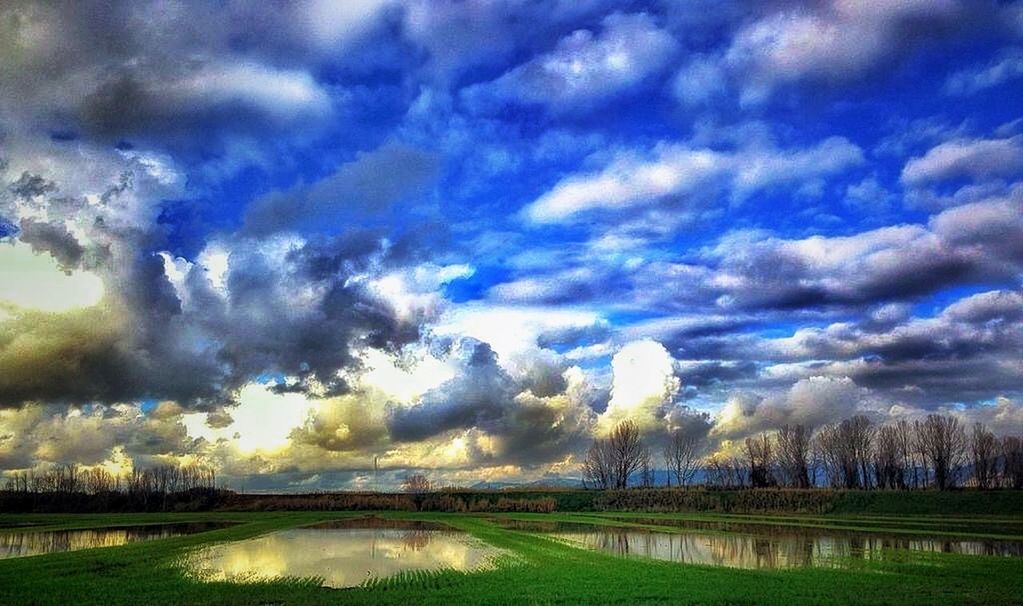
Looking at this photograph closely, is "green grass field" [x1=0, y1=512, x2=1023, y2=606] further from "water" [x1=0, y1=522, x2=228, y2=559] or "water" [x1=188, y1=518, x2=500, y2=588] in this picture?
"water" [x1=0, y1=522, x2=228, y2=559]

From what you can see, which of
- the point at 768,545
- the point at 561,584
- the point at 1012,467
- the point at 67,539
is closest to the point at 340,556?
the point at 561,584

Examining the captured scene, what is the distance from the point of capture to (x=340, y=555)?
50625 millimetres

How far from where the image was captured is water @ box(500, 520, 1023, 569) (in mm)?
46656

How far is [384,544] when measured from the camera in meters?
59.7

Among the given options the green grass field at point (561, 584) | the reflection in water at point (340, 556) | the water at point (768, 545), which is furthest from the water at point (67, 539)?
the water at point (768, 545)

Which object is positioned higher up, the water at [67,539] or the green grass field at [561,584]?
the green grass field at [561,584]

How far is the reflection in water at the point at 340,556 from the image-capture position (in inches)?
1572

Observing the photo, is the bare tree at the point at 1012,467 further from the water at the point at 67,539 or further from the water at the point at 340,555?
the water at the point at 67,539

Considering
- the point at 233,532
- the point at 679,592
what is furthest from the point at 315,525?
the point at 679,592

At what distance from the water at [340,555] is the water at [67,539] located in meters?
11.0

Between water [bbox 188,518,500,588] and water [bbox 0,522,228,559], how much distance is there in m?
11.0

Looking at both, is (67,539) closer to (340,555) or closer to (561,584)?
(340,555)

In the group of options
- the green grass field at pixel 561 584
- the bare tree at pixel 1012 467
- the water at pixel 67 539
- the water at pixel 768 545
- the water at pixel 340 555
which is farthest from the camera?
the bare tree at pixel 1012 467

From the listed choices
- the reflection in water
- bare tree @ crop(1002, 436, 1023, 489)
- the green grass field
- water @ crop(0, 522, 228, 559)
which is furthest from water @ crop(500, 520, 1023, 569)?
bare tree @ crop(1002, 436, 1023, 489)
